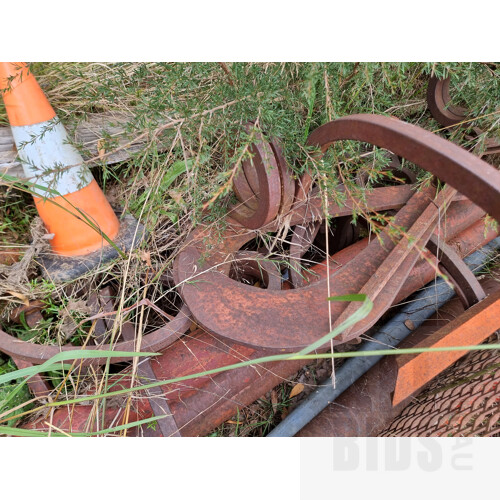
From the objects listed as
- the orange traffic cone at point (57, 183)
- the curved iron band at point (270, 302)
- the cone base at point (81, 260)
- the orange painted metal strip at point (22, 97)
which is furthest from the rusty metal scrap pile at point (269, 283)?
the orange painted metal strip at point (22, 97)

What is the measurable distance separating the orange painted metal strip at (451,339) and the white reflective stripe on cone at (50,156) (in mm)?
1445

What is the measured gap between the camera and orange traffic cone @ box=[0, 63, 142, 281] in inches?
61.7

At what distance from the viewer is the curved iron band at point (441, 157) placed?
2.76 feet

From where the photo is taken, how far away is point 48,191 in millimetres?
1542

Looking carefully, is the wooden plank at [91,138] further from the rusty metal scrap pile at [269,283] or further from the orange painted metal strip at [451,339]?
the orange painted metal strip at [451,339]

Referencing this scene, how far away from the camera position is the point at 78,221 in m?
1.75

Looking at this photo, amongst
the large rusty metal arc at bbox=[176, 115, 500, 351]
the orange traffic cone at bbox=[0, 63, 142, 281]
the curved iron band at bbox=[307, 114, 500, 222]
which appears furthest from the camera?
the orange traffic cone at bbox=[0, 63, 142, 281]

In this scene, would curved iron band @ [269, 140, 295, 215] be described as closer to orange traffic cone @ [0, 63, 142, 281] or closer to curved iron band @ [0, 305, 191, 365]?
curved iron band @ [0, 305, 191, 365]

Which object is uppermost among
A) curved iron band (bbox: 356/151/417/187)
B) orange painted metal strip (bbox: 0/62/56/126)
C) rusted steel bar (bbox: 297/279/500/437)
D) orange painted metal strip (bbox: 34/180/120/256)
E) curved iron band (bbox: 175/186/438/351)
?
orange painted metal strip (bbox: 0/62/56/126)

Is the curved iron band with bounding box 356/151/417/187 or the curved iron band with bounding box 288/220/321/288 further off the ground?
the curved iron band with bounding box 356/151/417/187

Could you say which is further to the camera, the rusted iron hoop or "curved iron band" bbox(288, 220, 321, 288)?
"curved iron band" bbox(288, 220, 321, 288)

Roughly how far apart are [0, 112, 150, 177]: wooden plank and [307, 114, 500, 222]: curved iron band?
109 cm

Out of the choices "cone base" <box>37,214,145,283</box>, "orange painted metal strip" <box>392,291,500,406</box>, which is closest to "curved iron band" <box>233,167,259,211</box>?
"cone base" <box>37,214,145,283</box>

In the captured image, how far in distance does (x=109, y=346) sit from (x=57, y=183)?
719 mm
